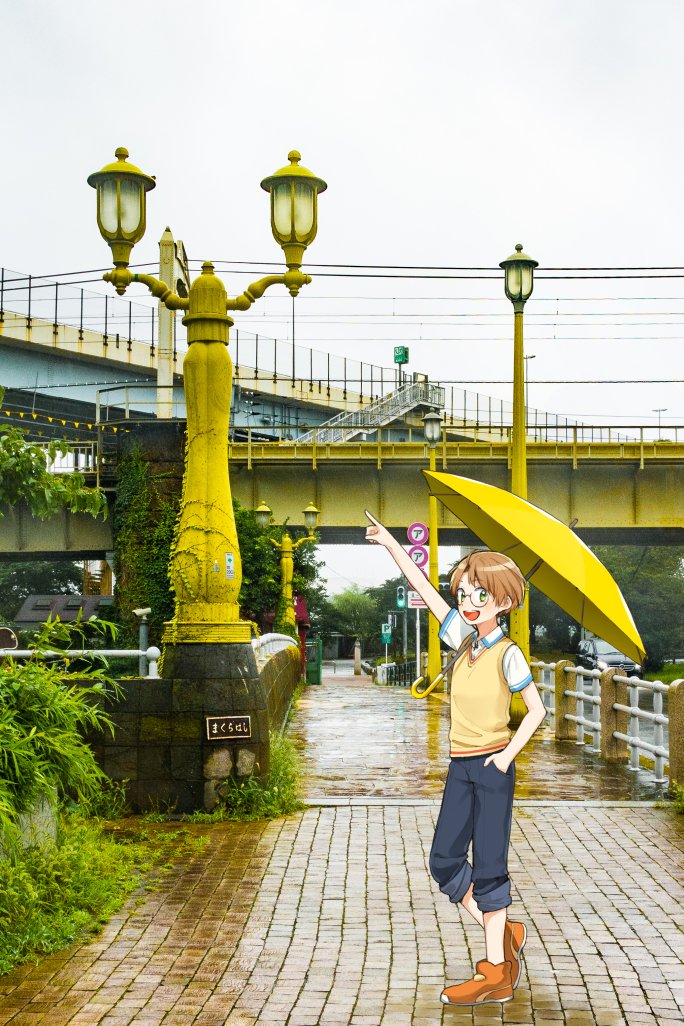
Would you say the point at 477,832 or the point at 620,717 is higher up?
the point at 477,832

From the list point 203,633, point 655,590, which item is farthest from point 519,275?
point 655,590

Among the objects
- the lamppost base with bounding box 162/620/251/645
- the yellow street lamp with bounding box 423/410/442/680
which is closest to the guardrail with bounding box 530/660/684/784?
the lamppost base with bounding box 162/620/251/645

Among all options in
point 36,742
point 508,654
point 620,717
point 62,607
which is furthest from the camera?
point 62,607

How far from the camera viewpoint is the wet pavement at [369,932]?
584 cm

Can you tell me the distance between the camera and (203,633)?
10812mm

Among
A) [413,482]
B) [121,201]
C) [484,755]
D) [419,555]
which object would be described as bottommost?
[484,755]

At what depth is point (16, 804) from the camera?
7.21 meters

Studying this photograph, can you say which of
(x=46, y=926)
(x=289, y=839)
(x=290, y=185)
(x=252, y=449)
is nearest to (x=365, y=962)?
(x=46, y=926)

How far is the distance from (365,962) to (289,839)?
318cm

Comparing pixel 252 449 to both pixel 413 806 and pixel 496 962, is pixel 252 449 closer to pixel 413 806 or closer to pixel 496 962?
pixel 413 806

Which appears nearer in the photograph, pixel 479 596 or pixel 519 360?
pixel 479 596

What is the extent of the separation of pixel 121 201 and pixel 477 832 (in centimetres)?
686

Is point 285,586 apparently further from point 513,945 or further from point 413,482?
point 513,945

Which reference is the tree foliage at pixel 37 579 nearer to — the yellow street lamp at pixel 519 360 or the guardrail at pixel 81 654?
the yellow street lamp at pixel 519 360
